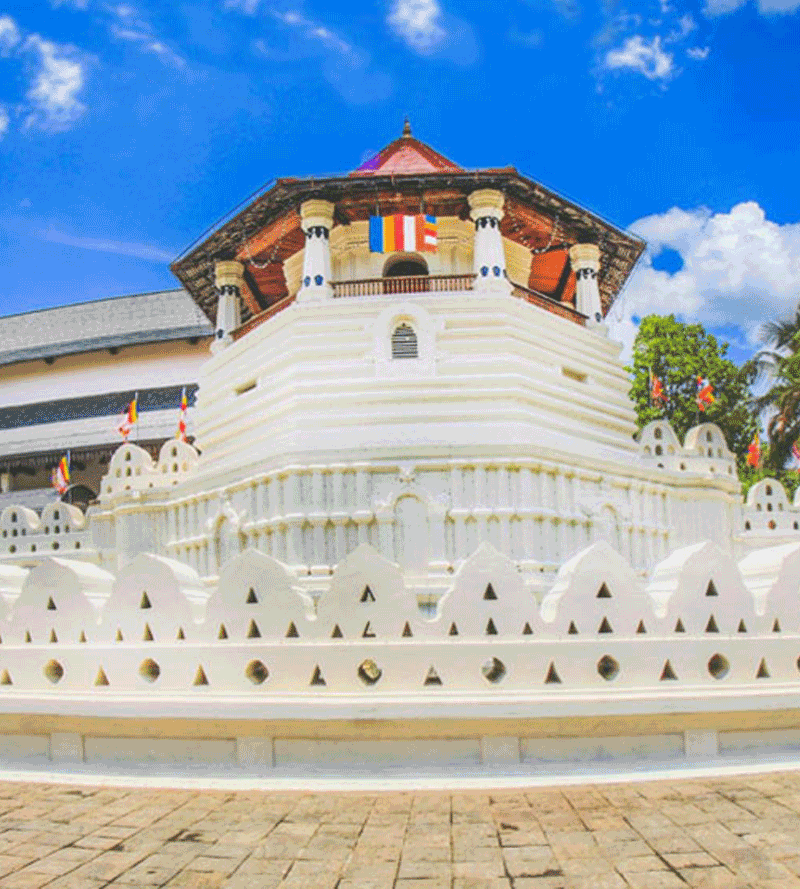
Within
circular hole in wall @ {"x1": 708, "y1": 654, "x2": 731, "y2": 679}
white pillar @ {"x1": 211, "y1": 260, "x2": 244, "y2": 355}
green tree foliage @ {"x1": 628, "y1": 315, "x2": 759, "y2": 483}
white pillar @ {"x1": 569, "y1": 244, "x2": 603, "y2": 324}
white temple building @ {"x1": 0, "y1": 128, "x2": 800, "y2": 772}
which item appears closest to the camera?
white temple building @ {"x1": 0, "y1": 128, "x2": 800, "y2": 772}

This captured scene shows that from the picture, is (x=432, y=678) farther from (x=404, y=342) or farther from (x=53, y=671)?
(x=404, y=342)

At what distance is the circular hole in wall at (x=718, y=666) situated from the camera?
775 centimetres

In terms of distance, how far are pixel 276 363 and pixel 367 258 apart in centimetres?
399

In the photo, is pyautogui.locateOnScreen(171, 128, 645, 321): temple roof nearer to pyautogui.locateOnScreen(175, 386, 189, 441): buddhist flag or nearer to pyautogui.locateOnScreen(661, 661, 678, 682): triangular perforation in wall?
pyautogui.locateOnScreen(175, 386, 189, 441): buddhist flag

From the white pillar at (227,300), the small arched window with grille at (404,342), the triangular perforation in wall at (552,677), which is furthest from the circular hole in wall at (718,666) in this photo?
the white pillar at (227,300)

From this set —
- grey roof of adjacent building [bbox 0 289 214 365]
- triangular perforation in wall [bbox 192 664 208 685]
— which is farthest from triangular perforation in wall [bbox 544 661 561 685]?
grey roof of adjacent building [bbox 0 289 214 365]

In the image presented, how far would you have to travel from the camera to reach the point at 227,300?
23266 millimetres

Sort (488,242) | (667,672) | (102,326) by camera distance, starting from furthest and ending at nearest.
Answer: (102,326) → (488,242) → (667,672)

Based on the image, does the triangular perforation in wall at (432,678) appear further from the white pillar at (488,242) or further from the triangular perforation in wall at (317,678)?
the white pillar at (488,242)

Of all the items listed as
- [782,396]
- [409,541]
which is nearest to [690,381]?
[782,396]

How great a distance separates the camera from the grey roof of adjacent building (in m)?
41.9

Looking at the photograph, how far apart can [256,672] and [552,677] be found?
255 centimetres

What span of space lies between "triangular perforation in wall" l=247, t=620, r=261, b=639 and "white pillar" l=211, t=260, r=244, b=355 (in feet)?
51.3

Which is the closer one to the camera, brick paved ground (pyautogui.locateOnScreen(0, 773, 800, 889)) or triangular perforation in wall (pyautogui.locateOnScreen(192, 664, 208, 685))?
brick paved ground (pyautogui.locateOnScreen(0, 773, 800, 889))
